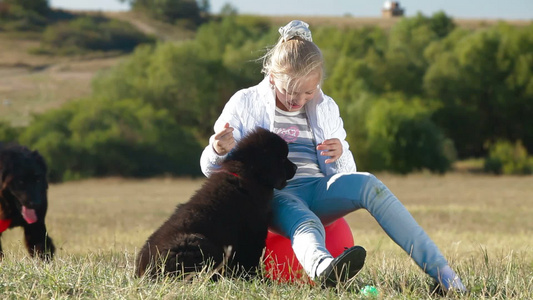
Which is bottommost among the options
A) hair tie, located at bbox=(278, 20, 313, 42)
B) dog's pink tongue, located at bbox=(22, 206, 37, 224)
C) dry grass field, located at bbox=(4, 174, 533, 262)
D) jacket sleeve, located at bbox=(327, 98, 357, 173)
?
dry grass field, located at bbox=(4, 174, 533, 262)

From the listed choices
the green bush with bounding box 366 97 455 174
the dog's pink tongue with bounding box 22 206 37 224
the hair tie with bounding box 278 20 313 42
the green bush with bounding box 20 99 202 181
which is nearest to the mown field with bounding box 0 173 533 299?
the dog's pink tongue with bounding box 22 206 37 224

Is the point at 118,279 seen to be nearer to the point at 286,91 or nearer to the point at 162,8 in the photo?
the point at 286,91

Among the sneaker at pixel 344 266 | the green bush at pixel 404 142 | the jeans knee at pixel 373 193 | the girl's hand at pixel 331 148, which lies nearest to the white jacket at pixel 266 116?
the girl's hand at pixel 331 148

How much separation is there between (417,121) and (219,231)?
137ft

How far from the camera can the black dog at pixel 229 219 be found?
177 inches

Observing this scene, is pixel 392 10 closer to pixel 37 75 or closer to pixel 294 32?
pixel 37 75

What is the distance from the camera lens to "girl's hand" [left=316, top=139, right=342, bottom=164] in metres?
5.18

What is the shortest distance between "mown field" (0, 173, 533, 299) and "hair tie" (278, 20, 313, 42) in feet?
5.45

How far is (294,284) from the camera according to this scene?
452cm

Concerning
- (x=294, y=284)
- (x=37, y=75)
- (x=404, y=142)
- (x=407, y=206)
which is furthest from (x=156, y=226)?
(x=37, y=75)

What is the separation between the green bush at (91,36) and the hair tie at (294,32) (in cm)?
5413

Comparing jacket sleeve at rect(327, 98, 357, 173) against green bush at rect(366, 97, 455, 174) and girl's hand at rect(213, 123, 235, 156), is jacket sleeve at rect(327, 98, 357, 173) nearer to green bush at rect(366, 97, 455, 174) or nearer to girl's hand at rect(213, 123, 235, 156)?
girl's hand at rect(213, 123, 235, 156)

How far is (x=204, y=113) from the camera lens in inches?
2032

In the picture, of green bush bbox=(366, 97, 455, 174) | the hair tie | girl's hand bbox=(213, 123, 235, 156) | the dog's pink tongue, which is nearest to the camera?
girl's hand bbox=(213, 123, 235, 156)
